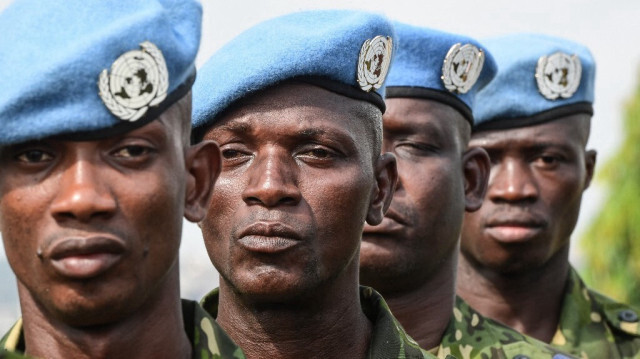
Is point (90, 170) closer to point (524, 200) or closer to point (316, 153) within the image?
point (316, 153)

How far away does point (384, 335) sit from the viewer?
5586 mm

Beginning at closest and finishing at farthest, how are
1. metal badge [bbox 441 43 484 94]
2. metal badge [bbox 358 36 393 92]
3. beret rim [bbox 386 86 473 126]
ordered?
metal badge [bbox 358 36 393 92], beret rim [bbox 386 86 473 126], metal badge [bbox 441 43 484 94]

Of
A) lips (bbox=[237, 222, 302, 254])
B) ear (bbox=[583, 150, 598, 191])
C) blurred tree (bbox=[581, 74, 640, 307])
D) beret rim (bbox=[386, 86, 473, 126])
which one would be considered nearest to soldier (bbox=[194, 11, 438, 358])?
lips (bbox=[237, 222, 302, 254])

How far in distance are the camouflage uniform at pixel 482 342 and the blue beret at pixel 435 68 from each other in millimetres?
992

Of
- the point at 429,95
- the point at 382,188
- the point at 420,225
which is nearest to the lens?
the point at 382,188

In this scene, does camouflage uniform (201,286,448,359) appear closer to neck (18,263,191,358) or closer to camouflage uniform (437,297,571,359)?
camouflage uniform (437,297,571,359)

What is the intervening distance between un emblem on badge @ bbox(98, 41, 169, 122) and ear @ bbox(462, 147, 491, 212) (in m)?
3.19

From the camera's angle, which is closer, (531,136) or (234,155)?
(234,155)

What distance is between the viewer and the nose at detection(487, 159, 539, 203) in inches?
305

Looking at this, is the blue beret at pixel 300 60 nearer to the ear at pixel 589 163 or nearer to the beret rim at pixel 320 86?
the beret rim at pixel 320 86

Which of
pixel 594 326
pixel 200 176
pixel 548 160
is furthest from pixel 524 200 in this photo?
pixel 200 176

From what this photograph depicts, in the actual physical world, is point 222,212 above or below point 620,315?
above

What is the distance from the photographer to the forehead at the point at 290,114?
17.8 ft

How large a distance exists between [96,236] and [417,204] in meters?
2.84
